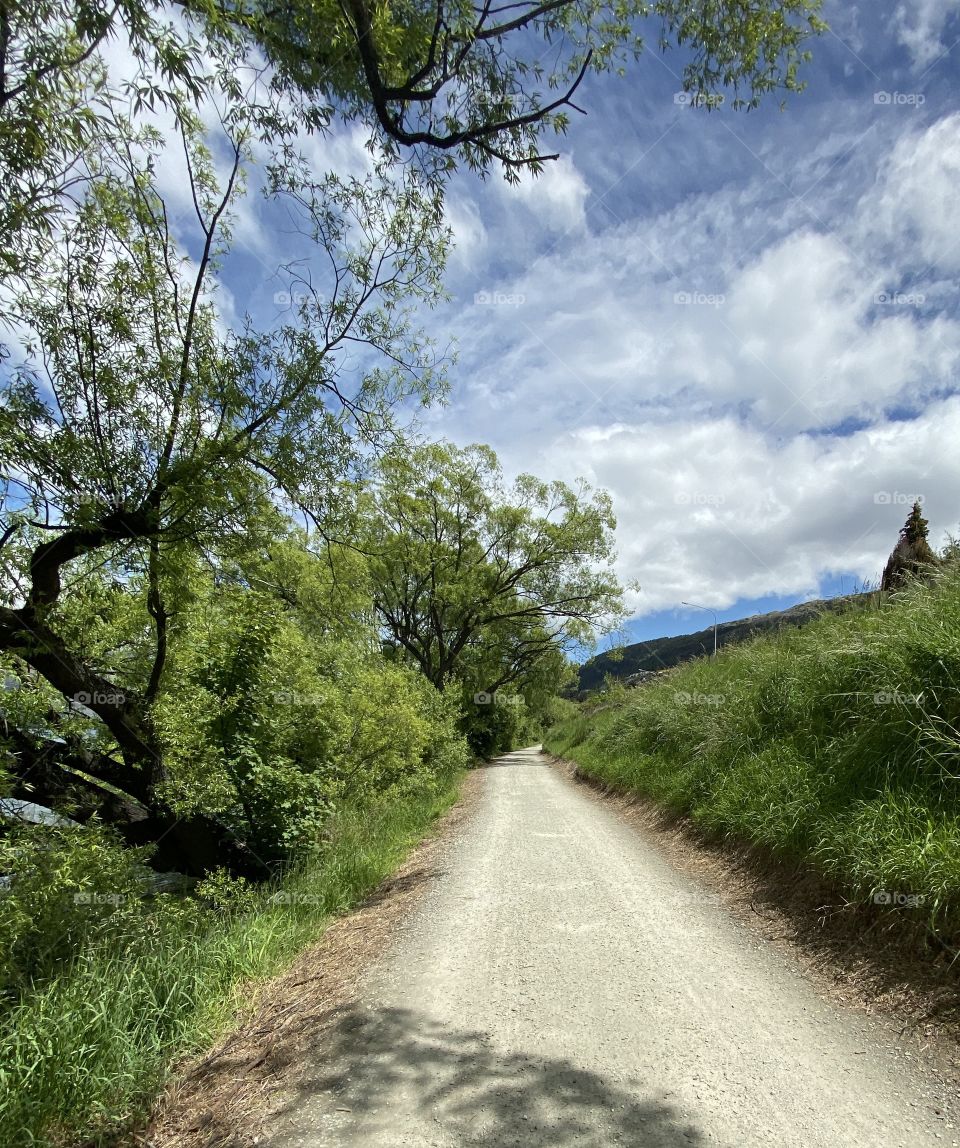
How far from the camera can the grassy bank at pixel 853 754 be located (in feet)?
13.0

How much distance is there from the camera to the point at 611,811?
10.9m

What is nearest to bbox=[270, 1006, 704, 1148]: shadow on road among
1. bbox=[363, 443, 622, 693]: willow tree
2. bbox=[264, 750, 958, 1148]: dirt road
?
bbox=[264, 750, 958, 1148]: dirt road

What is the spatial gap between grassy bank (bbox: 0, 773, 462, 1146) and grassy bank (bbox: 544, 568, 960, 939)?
4.34 meters

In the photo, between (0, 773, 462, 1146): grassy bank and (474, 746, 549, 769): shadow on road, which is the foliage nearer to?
(0, 773, 462, 1146): grassy bank

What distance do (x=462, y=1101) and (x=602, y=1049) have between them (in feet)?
2.68

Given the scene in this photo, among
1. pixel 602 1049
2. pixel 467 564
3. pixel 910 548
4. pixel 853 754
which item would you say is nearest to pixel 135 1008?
pixel 602 1049

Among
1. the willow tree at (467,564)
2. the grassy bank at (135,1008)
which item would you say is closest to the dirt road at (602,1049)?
the grassy bank at (135,1008)

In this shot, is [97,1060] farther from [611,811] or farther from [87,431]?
[611,811]

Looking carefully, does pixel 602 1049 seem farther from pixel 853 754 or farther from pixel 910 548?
pixel 910 548

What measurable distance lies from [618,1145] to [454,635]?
26692 millimetres

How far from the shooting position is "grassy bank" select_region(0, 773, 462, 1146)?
9.41 ft

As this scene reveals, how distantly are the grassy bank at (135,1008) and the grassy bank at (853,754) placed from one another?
4.34 meters

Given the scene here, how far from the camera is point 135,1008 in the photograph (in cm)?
366

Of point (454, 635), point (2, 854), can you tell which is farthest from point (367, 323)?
point (454, 635)
